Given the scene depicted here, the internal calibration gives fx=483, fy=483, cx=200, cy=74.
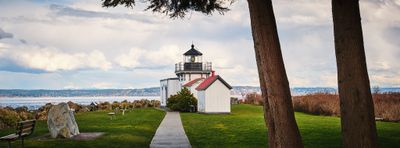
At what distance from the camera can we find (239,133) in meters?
18.6

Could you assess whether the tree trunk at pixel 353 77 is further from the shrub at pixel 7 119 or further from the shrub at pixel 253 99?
the shrub at pixel 253 99

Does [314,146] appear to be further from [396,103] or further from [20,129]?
[396,103]

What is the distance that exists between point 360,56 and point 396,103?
22.0 meters

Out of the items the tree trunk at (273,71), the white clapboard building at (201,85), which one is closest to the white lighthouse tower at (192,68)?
the white clapboard building at (201,85)

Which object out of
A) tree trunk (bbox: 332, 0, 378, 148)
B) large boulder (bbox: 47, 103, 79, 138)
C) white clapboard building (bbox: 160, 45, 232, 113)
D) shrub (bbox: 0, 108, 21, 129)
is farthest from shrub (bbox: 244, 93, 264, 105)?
tree trunk (bbox: 332, 0, 378, 148)

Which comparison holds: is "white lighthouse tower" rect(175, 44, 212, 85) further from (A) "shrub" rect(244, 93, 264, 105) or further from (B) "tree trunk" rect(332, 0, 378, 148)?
(B) "tree trunk" rect(332, 0, 378, 148)

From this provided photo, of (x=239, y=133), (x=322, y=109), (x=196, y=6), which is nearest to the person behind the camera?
(x=196, y=6)

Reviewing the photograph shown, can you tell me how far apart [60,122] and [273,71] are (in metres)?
10.1

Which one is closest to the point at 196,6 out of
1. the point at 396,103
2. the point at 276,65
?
the point at 276,65

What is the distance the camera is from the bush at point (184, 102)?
129ft

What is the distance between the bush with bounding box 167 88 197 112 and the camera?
3938 centimetres

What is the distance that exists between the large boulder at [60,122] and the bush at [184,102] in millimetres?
22967

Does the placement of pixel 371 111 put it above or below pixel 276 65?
below

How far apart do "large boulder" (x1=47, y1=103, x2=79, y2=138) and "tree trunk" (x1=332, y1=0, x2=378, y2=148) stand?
36.4 feet
